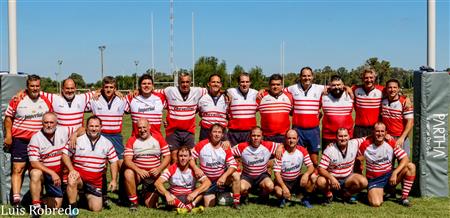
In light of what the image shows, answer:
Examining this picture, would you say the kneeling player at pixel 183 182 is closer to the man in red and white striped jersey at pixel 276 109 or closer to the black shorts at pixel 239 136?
the black shorts at pixel 239 136

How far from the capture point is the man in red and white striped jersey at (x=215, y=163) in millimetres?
6195

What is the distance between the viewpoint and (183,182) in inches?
240

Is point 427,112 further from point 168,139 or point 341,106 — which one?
point 168,139

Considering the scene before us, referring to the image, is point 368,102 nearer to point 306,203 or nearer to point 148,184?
point 306,203

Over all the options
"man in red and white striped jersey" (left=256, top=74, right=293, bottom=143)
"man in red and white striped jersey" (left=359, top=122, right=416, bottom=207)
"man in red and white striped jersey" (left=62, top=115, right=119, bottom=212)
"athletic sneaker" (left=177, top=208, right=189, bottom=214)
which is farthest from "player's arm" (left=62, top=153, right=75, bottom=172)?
"man in red and white striped jersey" (left=359, top=122, right=416, bottom=207)

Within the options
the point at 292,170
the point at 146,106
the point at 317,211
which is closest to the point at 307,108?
the point at 292,170

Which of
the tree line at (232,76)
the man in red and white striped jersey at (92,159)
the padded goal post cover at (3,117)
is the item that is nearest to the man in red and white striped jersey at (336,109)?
the man in red and white striped jersey at (92,159)

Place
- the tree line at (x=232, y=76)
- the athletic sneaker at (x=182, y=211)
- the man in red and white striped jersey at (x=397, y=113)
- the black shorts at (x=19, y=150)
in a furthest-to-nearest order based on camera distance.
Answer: the tree line at (x=232, y=76), the man in red and white striped jersey at (x=397, y=113), the black shorts at (x=19, y=150), the athletic sneaker at (x=182, y=211)

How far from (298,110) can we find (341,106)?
59 centimetres

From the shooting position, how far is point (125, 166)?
20.2 feet

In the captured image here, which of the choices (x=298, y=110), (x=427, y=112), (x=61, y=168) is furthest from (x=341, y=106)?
(x=61, y=168)

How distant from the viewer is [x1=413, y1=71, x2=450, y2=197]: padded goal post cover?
6660mm

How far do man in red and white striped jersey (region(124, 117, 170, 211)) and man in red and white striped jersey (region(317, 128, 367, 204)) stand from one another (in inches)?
80.6

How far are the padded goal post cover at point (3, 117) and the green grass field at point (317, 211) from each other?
1.19 metres
